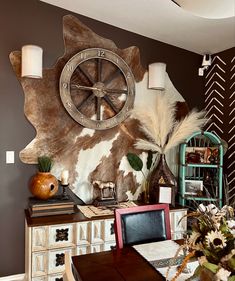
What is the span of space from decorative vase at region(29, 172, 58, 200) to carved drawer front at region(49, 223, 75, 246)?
11.7 inches

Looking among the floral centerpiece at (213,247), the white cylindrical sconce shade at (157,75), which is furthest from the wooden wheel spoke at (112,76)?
the floral centerpiece at (213,247)

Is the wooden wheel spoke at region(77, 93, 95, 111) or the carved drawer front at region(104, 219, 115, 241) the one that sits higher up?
the wooden wheel spoke at region(77, 93, 95, 111)

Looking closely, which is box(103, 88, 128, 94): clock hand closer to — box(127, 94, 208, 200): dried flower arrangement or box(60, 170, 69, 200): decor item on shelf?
box(127, 94, 208, 200): dried flower arrangement

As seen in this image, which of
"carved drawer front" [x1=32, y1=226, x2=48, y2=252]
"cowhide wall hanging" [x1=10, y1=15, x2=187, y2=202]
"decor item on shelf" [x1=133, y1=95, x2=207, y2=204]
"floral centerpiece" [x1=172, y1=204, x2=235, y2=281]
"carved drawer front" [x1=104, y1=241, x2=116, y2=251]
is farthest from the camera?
"decor item on shelf" [x1=133, y1=95, x2=207, y2=204]

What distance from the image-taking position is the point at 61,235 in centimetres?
219

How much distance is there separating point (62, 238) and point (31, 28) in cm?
184

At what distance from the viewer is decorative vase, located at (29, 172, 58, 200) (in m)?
2.29

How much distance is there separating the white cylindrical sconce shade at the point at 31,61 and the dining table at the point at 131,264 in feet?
4.97

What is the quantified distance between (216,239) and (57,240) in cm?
152

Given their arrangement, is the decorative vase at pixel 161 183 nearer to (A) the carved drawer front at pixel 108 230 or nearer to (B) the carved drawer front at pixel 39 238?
(A) the carved drawer front at pixel 108 230

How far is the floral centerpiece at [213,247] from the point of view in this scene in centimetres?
96

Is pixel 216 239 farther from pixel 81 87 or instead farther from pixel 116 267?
pixel 81 87

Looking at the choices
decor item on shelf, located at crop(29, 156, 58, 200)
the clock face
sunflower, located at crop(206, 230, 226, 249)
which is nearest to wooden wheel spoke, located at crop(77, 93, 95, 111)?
the clock face

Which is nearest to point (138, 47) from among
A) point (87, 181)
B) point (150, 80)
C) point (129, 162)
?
point (150, 80)
